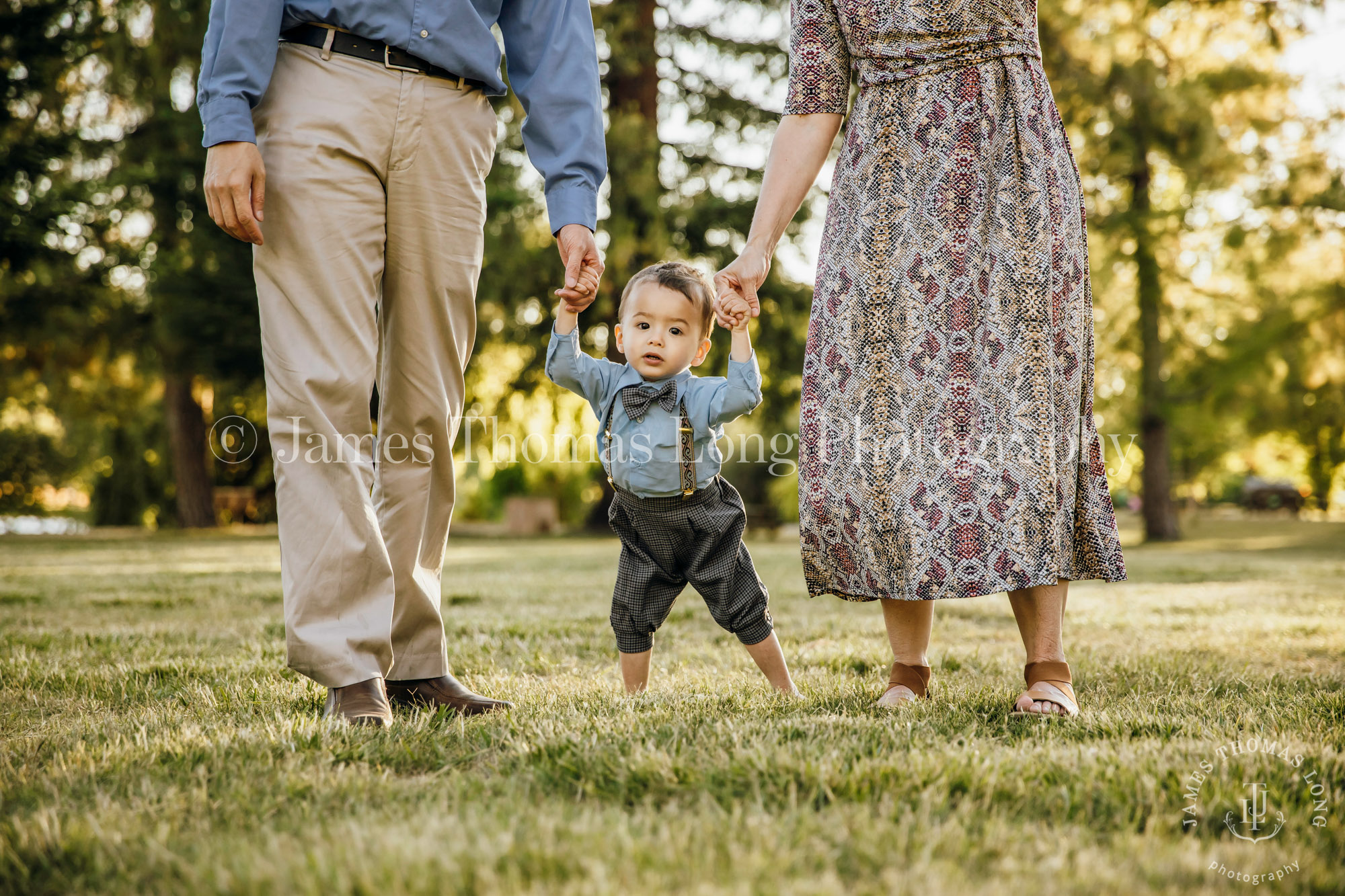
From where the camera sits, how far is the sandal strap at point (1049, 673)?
237 centimetres

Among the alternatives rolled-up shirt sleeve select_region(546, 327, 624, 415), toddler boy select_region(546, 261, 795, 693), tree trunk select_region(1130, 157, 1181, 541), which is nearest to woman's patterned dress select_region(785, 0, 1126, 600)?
toddler boy select_region(546, 261, 795, 693)

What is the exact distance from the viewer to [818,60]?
103 inches

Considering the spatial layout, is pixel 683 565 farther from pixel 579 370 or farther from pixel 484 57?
pixel 484 57

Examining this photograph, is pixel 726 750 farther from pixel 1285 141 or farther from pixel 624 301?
pixel 1285 141

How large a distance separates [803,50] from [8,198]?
9331 millimetres

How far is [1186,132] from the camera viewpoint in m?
14.6

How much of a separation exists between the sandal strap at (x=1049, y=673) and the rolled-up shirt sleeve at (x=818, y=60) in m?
1.50

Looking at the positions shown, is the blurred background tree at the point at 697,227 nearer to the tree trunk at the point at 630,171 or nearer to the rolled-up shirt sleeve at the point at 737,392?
the tree trunk at the point at 630,171

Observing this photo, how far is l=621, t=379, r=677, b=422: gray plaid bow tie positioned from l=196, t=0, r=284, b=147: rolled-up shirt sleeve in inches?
44.5

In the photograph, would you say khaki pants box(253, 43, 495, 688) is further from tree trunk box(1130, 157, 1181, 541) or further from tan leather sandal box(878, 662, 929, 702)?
tree trunk box(1130, 157, 1181, 541)

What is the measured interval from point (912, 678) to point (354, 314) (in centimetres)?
167

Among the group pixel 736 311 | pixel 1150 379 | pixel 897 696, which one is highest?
pixel 1150 379

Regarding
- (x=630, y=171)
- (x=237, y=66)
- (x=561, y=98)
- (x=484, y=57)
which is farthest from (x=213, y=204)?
(x=630, y=171)

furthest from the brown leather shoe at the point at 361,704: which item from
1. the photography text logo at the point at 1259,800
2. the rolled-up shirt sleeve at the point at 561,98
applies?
the photography text logo at the point at 1259,800
